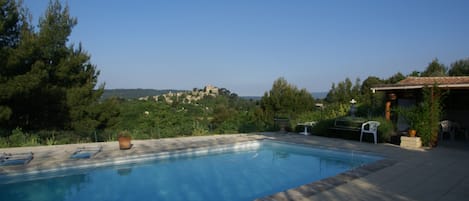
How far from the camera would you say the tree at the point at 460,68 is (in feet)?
68.0

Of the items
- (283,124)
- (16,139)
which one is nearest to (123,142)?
(16,139)

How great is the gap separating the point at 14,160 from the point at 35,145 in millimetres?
2184

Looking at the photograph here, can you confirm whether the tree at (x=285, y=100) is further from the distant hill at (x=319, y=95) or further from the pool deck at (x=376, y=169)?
the pool deck at (x=376, y=169)

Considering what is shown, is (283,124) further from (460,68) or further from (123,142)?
(460,68)

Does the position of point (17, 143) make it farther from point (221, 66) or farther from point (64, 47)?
point (221, 66)

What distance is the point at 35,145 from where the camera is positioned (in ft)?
28.4

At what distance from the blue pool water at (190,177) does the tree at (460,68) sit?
17.8 meters

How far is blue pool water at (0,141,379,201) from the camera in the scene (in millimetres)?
5359

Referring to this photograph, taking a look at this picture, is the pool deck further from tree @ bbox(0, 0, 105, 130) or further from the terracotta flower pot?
tree @ bbox(0, 0, 105, 130)

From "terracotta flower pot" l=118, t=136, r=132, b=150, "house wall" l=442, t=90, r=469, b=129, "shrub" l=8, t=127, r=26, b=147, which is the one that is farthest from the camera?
"house wall" l=442, t=90, r=469, b=129

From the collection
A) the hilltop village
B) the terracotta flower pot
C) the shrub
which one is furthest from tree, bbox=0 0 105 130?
the hilltop village

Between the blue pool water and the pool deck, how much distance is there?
361 mm

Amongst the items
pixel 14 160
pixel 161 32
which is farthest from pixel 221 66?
pixel 14 160

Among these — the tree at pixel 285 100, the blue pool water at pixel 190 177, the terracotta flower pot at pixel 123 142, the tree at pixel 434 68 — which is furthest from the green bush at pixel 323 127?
the tree at pixel 434 68
